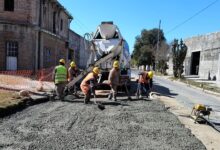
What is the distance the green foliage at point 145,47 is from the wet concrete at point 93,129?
6133 cm

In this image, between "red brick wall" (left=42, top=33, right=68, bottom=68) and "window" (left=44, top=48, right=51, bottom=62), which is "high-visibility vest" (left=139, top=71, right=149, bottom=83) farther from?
"window" (left=44, top=48, right=51, bottom=62)

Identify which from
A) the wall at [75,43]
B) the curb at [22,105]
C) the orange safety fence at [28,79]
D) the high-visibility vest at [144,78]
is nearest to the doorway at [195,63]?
the wall at [75,43]

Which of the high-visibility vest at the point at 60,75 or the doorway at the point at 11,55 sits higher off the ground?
the doorway at the point at 11,55

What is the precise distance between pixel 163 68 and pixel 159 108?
4354cm

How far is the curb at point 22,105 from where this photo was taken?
458 inches

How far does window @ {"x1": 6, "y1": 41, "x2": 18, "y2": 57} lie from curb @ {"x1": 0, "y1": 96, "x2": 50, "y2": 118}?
35.0 feet

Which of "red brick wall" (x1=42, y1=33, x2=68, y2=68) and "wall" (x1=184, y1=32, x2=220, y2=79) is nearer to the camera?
"red brick wall" (x1=42, y1=33, x2=68, y2=68)

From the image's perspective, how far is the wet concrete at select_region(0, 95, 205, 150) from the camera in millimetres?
8086

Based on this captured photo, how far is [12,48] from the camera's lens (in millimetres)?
25406

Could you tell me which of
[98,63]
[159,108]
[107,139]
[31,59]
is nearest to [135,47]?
[31,59]

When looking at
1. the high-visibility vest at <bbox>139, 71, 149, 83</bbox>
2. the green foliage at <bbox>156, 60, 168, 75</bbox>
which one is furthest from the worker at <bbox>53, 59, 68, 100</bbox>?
the green foliage at <bbox>156, 60, 168, 75</bbox>

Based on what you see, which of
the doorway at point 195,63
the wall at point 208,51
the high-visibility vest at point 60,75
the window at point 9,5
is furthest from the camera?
the doorway at point 195,63

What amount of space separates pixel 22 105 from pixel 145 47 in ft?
208

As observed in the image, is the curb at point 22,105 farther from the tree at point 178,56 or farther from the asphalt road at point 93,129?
the tree at point 178,56
